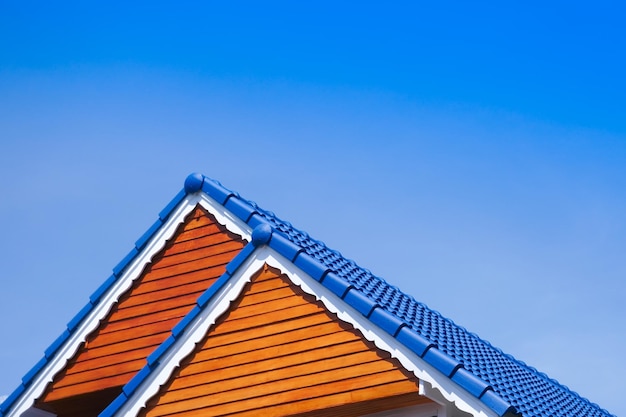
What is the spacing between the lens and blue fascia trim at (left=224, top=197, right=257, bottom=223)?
42.6ft

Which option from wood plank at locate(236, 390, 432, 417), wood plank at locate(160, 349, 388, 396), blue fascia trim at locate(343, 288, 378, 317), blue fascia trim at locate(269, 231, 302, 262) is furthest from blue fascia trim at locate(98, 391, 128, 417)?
blue fascia trim at locate(343, 288, 378, 317)

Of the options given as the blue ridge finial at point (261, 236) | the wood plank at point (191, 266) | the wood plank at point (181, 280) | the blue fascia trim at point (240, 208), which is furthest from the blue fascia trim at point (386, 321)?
the wood plank at point (181, 280)

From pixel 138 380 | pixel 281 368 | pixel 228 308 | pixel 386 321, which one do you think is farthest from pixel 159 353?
pixel 386 321

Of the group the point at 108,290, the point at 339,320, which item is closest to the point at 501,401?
the point at 339,320

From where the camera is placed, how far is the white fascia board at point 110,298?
44.7 feet

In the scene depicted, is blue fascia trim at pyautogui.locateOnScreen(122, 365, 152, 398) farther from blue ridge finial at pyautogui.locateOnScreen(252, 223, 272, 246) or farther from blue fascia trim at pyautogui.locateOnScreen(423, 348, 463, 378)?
blue fascia trim at pyautogui.locateOnScreen(423, 348, 463, 378)

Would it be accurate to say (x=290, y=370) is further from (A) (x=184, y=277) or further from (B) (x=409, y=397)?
(A) (x=184, y=277)

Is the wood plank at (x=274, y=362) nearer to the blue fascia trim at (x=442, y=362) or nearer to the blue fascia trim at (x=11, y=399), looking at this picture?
the blue fascia trim at (x=442, y=362)

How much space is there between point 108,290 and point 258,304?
12.2 ft

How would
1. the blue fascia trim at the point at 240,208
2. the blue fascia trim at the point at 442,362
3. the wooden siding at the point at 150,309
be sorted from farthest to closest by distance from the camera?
the wooden siding at the point at 150,309 < the blue fascia trim at the point at 240,208 < the blue fascia trim at the point at 442,362

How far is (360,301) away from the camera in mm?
10594

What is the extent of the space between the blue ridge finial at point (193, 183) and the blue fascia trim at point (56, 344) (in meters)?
2.96

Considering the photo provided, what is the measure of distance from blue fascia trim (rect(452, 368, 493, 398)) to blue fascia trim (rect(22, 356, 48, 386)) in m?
7.09

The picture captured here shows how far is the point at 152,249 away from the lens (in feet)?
45.5
